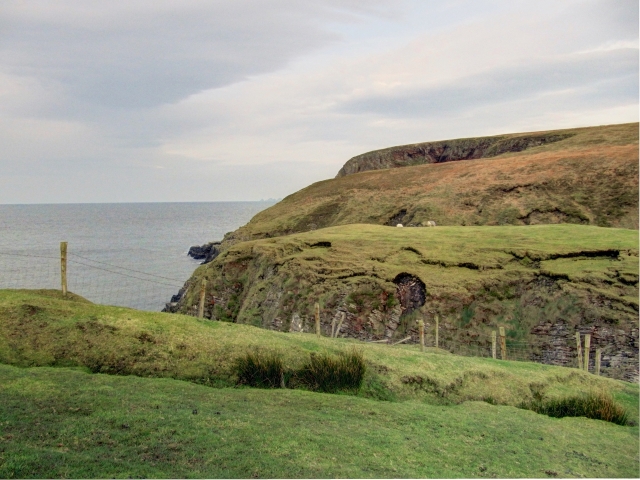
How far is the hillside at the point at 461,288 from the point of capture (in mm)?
24953

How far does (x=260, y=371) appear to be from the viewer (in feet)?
43.3

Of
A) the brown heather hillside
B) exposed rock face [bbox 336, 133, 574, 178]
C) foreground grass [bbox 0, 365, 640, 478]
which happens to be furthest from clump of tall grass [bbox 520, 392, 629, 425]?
exposed rock face [bbox 336, 133, 574, 178]

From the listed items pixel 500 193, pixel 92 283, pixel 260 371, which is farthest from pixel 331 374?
pixel 92 283

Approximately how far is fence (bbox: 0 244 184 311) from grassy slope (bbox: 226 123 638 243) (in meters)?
11.7

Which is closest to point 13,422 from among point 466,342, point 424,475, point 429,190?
point 424,475

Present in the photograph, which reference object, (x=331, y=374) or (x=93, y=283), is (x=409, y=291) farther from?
(x=93, y=283)

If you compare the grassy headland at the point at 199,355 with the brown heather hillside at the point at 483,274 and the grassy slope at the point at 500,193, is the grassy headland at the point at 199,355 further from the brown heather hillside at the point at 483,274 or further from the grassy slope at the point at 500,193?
the grassy slope at the point at 500,193

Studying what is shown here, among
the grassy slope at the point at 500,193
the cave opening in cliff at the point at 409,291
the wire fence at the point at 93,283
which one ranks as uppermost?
the grassy slope at the point at 500,193

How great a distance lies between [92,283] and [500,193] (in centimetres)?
4792

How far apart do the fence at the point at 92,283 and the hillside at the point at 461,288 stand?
18.7 meters

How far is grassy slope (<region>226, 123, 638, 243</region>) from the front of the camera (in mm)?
47844

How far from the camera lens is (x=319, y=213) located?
6412cm

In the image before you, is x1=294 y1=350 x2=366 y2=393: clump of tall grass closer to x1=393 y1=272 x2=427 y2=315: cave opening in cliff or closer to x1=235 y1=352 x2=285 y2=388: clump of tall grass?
x1=235 y1=352 x2=285 y2=388: clump of tall grass

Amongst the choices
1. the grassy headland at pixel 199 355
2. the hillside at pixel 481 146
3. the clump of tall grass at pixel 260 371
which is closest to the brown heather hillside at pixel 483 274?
the grassy headland at pixel 199 355
